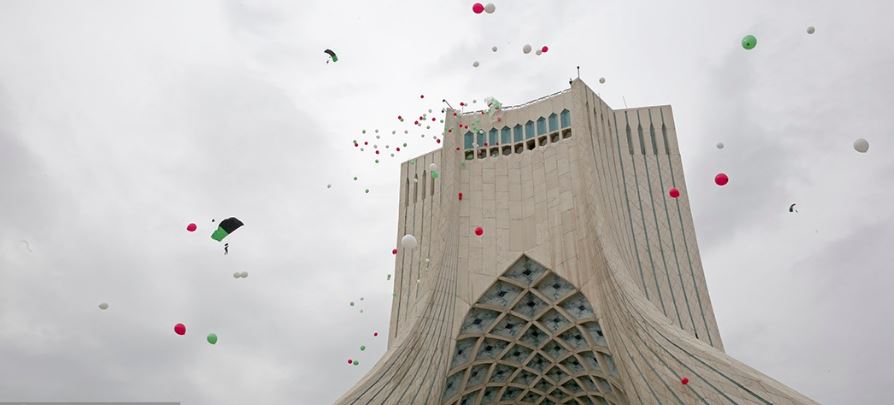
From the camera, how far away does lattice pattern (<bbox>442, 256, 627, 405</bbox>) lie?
25812 millimetres

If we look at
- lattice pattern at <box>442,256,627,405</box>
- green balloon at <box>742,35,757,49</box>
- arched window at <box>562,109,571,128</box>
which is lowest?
lattice pattern at <box>442,256,627,405</box>

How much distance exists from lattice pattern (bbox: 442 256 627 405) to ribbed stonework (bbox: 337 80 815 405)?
0.18 ft

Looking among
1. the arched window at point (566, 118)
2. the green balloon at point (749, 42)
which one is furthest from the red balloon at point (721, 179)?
the arched window at point (566, 118)

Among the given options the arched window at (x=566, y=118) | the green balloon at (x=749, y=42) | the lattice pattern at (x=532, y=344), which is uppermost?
the arched window at (x=566, y=118)

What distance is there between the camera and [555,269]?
2588 cm

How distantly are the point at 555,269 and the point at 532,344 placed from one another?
3.52 metres

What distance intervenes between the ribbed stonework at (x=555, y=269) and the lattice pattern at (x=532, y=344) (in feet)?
0.18

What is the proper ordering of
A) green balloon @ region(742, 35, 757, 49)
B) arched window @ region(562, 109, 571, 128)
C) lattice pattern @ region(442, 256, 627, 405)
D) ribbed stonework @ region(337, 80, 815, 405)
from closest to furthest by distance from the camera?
green balloon @ region(742, 35, 757, 49)
ribbed stonework @ region(337, 80, 815, 405)
lattice pattern @ region(442, 256, 627, 405)
arched window @ region(562, 109, 571, 128)

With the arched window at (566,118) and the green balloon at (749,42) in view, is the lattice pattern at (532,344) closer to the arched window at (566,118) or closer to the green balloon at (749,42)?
the arched window at (566,118)

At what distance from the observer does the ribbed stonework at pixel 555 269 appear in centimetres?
2331

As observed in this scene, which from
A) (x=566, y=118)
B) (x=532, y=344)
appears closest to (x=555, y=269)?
(x=532, y=344)

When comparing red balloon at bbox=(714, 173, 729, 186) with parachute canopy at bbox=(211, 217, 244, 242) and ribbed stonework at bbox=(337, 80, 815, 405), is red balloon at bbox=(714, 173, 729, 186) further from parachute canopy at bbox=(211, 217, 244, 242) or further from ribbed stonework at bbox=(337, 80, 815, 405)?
parachute canopy at bbox=(211, 217, 244, 242)

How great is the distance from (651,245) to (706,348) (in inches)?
398

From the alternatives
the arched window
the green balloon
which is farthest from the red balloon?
the arched window
